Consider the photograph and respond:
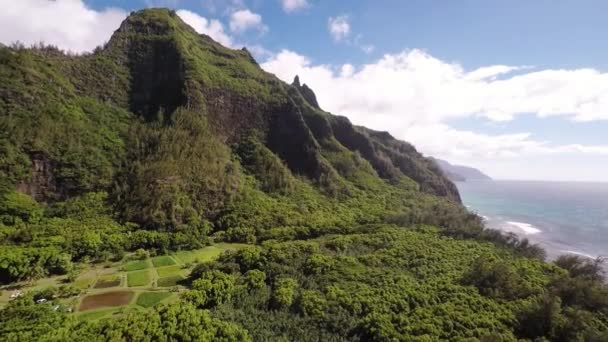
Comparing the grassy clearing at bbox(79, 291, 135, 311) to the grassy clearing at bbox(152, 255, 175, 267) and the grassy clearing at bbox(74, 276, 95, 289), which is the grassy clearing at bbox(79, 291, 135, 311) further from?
the grassy clearing at bbox(152, 255, 175, 267)

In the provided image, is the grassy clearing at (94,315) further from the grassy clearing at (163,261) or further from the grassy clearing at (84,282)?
the grassy clearing at (163,261)

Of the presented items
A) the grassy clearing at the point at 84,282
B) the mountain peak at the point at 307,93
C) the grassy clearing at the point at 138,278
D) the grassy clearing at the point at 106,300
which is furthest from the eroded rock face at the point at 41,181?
the mountain peak at the point at 307,93

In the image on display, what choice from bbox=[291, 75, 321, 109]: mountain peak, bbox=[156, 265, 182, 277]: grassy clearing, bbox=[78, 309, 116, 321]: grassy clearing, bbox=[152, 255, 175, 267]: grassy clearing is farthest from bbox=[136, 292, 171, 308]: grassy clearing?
bbox=[291, 75, 321, 109]: mountain peak

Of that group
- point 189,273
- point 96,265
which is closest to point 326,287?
point 189,273

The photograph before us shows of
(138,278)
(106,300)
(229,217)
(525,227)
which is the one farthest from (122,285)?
(525,227)

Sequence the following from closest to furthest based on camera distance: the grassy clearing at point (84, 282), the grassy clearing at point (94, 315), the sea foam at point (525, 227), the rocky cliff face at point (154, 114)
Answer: the grassy clearing at point (94, 315) < the grassy clearing at point (84, 282) < the rocky cliff face at point (154, 114) < the sea foam at point (525, 227)

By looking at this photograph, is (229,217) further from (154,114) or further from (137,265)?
(154,114)

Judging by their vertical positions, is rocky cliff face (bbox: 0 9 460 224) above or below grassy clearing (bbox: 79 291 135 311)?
above
